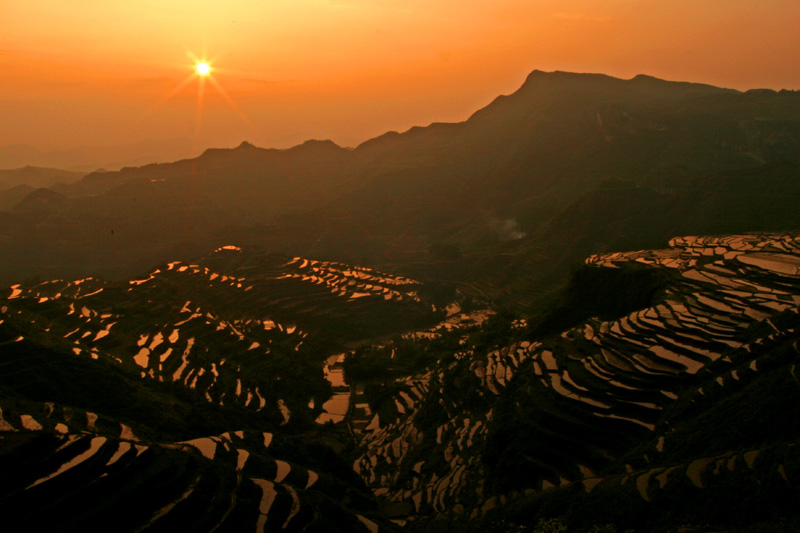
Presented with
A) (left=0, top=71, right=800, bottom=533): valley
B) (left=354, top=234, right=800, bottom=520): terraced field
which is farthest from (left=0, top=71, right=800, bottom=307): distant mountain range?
(left=354, top=234, right=800, bottom=520): terraced field

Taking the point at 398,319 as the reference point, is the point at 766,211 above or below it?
above

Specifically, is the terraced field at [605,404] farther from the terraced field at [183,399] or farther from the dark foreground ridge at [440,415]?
the terraced field at [183,399]

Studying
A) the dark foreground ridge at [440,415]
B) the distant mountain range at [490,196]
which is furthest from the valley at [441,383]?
the distant mountain range at [490,196]

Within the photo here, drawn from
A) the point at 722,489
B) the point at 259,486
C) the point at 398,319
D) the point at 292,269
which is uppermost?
the point at 722,489

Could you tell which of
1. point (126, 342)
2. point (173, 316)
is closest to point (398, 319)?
point (173, 316)

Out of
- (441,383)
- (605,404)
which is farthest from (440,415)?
(605,404)

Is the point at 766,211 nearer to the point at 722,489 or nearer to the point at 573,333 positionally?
the point at 573,333

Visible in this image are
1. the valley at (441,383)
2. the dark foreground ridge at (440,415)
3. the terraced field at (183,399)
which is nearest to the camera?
the dark foreground ridge at (440,415)
